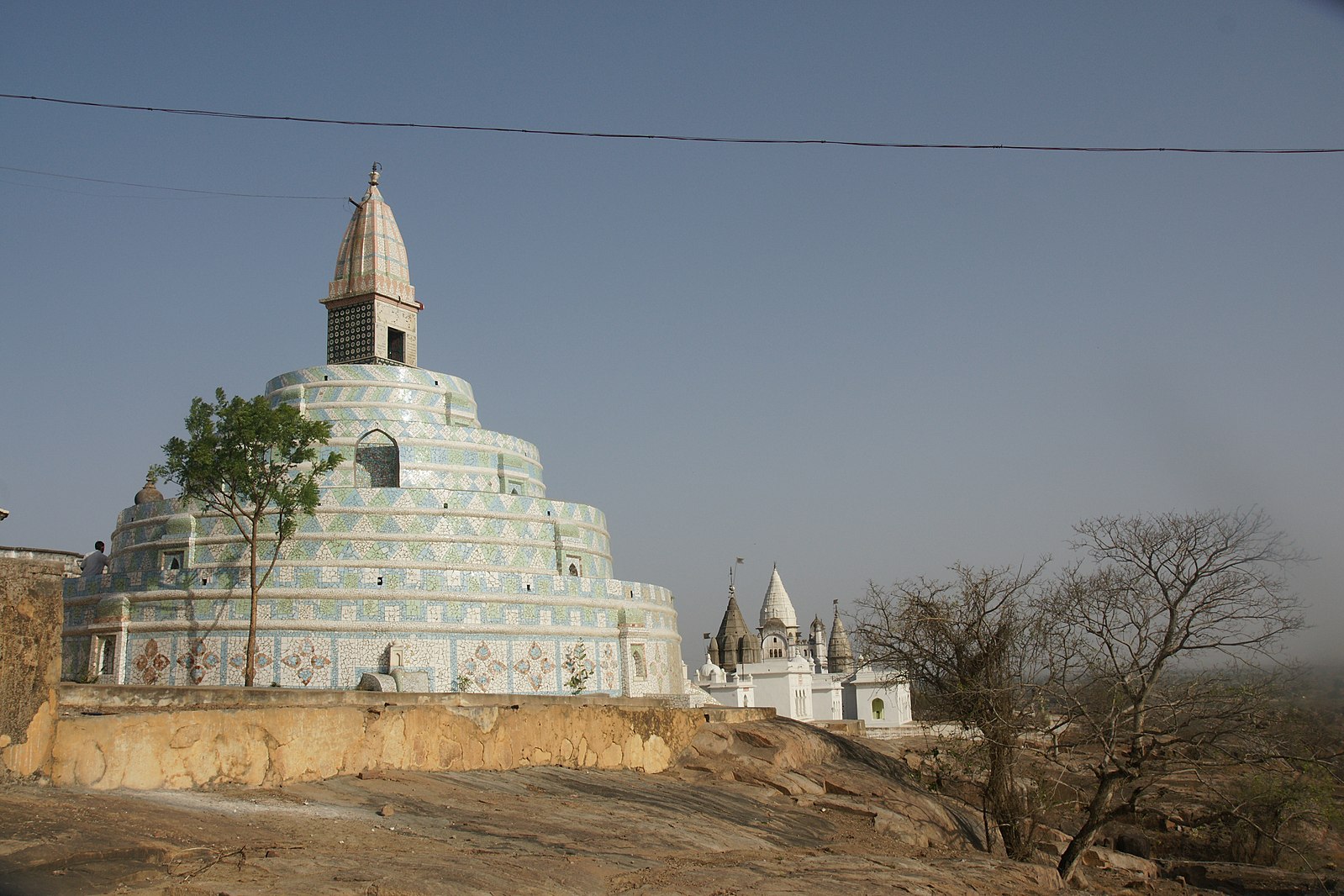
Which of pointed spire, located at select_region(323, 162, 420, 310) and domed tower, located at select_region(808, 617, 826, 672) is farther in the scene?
domed tower, located at select_region(808, 617, 826, 672)

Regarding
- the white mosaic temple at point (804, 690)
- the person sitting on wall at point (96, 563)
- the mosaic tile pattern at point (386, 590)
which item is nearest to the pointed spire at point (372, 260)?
the mosaic tile pattern at point (386, 590)

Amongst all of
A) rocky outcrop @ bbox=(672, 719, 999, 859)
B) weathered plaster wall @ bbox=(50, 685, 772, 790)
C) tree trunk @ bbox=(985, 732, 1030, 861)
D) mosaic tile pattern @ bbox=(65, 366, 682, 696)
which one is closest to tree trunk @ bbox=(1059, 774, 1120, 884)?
tree trunk @ bbox=(985, 732, 1030, 861)

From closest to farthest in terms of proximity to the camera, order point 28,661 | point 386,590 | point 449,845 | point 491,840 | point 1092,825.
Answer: point 28,661 < point 449,845 < point 491,840 < point 1092,825 < point 386,590

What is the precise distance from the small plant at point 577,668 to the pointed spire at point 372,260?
47.2 ft

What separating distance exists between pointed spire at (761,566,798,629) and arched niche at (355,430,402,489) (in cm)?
4552

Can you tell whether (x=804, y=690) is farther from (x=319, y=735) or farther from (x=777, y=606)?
(x=319, y=735)

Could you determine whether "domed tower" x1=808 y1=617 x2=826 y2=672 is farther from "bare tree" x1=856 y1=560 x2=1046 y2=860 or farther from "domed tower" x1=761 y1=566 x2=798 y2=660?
"bare tree" x1=856 y1=560 x2=1046 y2=860

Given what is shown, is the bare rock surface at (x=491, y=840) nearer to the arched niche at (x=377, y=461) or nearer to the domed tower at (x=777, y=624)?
the arched niche at (x=377, y=461)

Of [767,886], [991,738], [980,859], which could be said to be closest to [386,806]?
[767,886]

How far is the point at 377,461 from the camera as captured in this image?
3572cm

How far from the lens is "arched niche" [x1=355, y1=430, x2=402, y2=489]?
3541cm

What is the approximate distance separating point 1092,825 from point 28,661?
46.3 feet

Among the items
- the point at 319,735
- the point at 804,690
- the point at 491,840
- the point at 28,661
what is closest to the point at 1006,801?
the point at 491,840

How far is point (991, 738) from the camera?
58.2ft
